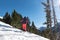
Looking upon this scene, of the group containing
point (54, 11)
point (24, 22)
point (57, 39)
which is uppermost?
point (54, 11)

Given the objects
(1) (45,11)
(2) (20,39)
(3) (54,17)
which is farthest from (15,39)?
(1) (45,11)

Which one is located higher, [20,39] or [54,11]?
[54,11]

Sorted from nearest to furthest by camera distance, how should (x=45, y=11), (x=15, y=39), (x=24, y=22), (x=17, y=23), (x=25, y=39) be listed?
(x=15, y=39) < (x=25, y=39) < (x=24, y=22) < (x=17, y=23) < (x=45, y=11)

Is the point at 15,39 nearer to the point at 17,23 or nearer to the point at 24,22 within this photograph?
the point at 24,22

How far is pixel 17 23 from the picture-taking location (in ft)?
82.3

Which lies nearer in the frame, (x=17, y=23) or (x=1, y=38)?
(x=1, y=38)

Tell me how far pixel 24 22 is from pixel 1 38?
756 cm

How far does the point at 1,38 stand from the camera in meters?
9.75

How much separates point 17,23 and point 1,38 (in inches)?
604

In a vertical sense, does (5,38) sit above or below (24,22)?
below

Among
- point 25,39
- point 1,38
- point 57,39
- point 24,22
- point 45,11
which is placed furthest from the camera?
point 45,11

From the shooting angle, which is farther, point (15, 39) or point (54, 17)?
point (54, 17)

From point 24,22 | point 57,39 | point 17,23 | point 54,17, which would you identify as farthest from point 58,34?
point 17,23

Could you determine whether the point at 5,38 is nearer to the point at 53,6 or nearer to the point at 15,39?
the point at 15,39
